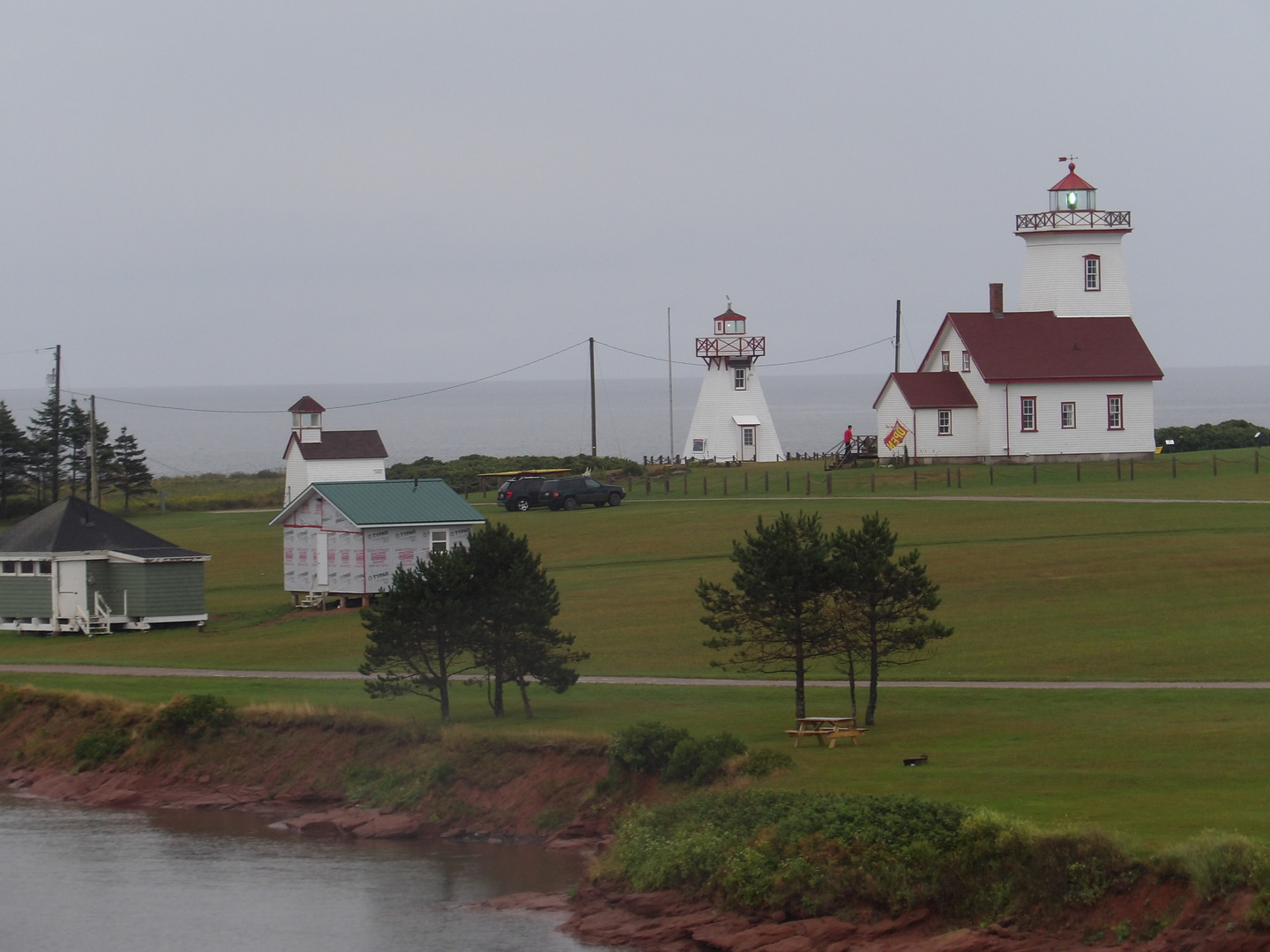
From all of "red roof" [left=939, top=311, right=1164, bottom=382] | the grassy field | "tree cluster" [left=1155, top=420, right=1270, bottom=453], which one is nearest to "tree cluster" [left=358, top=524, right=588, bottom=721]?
the grassy field

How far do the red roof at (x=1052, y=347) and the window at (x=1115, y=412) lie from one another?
987 mm

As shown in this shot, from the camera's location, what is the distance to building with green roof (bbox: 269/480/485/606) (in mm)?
44594

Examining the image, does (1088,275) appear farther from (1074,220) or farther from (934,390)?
(934,390)

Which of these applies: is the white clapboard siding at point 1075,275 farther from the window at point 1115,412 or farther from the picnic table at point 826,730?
the picnic table at point 826,730

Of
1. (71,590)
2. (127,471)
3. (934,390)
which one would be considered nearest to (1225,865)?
(71,590)

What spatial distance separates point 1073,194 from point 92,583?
4727 cm

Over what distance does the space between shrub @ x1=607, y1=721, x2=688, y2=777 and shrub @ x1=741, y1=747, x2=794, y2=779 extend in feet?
4.43

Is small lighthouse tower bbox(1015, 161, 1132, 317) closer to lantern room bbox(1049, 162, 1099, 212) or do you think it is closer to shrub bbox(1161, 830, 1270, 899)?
lantern room bbox(1049, 162, 1099, 212)

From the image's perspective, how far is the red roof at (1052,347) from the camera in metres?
67.0

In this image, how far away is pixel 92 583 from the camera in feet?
145

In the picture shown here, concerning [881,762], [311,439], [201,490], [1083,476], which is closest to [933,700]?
[881,762]

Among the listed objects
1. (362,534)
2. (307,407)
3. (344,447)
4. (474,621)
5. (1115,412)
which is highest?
(307,407)

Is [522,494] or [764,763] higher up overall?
[522,494]

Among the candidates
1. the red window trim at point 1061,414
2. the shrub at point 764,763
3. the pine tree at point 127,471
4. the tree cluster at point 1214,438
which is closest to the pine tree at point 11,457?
the pine tree at point 127,471
